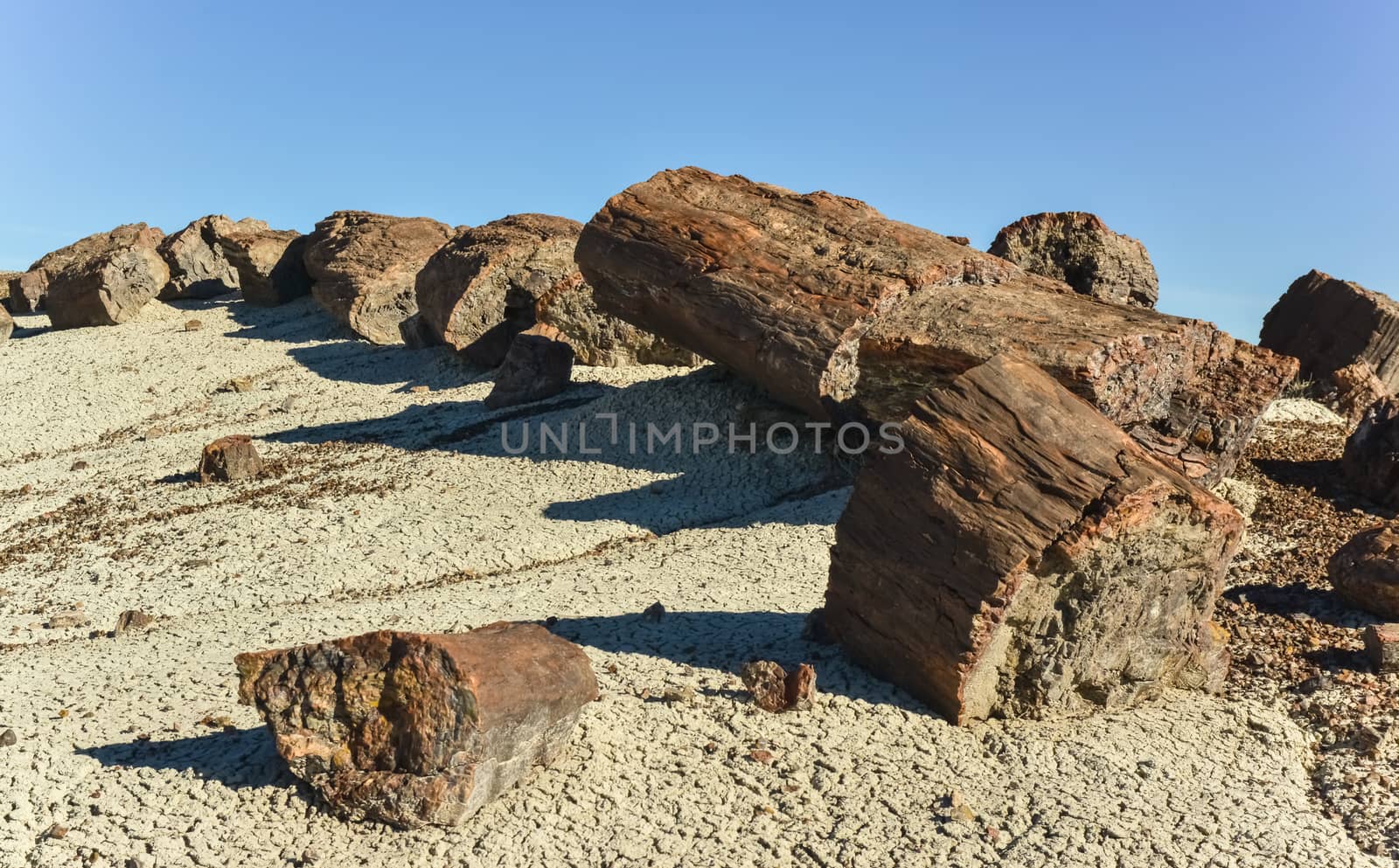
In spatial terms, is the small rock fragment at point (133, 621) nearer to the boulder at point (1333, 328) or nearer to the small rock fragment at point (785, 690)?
the small rock fragment at point (785, 690)

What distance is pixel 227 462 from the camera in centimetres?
1139

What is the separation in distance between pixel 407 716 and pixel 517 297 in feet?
37.9

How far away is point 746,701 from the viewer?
5715mm

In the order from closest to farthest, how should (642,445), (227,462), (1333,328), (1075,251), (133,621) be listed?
(133,621) < (642,445) < (227,462) < (1075,251) < (1333,328)

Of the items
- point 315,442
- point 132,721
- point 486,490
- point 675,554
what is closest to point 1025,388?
point 675,554

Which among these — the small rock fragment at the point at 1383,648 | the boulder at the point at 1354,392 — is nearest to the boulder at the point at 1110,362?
the small rock fragment at the point at 1383,648

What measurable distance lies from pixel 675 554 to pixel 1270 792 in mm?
4422

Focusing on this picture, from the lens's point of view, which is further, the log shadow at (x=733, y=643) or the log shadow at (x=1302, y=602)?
the log shadow at (x=1302, y=602)

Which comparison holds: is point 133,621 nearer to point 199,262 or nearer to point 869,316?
point 869,316

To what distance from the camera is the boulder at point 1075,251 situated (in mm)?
12242

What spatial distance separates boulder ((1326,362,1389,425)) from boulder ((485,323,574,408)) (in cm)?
849

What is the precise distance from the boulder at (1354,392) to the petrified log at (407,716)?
1021 centimetres

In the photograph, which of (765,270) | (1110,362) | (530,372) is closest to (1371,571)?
(1110,362)

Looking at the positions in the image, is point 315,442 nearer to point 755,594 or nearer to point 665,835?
point 755,594
